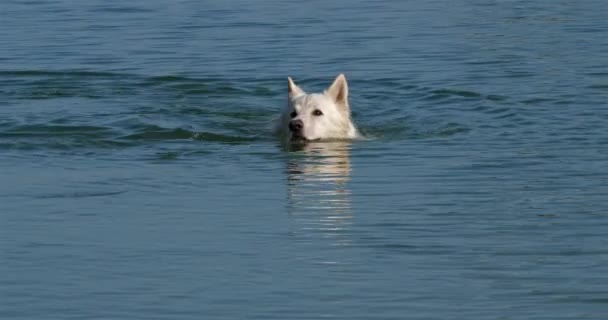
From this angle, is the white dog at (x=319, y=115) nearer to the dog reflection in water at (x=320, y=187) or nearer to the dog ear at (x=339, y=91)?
the dog ear at (x=339, y=91)

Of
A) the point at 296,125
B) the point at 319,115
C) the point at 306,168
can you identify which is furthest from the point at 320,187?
the point at 319,115

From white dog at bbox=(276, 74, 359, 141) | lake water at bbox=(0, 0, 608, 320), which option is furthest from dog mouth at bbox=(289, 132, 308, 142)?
lake water at bbox=(0, 0, 608, 320)

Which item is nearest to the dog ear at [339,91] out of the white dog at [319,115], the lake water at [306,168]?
the white dog at [319,115]

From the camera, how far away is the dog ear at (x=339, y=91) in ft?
55.6

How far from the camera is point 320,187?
13.5m

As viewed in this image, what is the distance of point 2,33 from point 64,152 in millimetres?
11037

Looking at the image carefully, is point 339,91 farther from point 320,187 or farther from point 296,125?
point 320,187

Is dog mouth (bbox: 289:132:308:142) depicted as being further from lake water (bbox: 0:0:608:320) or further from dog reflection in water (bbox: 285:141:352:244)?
lake water (bbox: 0:0:608:320)

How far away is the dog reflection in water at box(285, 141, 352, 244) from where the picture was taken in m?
11.6

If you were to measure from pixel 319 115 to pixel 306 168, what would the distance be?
6.99 ft

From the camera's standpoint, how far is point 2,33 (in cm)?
2633

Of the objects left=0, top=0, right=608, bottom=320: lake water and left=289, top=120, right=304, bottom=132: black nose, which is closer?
left=0, top=0, right=608, bottom=320: lake water

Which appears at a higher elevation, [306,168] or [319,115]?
[319,115]

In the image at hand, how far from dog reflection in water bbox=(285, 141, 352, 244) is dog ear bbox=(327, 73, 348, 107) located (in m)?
0.65
